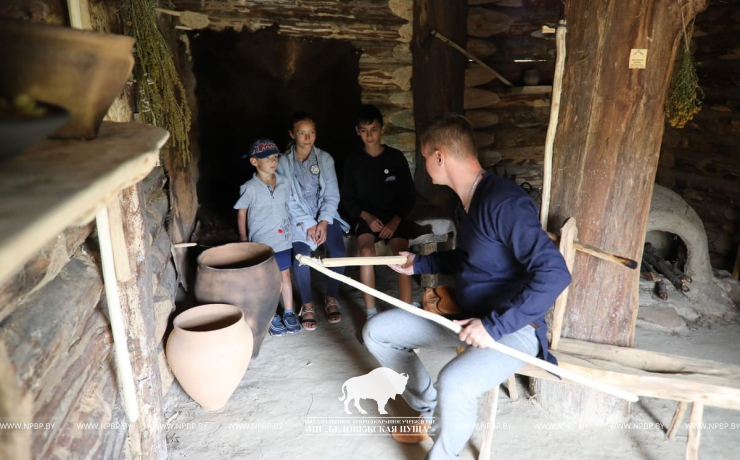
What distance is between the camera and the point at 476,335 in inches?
86.8

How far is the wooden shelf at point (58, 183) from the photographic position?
0.66m

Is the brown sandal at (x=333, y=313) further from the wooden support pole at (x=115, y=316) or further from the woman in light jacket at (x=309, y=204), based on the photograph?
the wooden support pole at (x=115, y=316)

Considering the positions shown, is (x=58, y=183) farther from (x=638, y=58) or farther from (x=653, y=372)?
(x=653, y=372)

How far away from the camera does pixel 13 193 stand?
2.45ft

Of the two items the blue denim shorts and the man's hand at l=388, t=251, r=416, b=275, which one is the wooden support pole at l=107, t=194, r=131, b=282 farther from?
the blue denim shorts

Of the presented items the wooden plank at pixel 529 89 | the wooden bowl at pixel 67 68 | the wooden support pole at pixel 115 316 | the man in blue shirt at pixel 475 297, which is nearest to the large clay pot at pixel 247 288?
the man in blue shirt at pixel 475 297

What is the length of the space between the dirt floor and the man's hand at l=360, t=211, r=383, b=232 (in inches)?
36.2

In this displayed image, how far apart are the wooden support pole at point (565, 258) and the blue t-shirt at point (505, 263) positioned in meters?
0.31

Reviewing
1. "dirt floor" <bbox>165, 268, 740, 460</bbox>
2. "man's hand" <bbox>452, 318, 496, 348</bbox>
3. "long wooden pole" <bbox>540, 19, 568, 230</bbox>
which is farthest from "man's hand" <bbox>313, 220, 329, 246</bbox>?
"man's hand" <bbox>452, 318, 496, 348</bbox>

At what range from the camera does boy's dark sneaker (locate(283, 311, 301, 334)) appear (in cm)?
392

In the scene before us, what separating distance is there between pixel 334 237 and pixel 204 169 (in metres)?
1.68

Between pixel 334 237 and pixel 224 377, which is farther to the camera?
pixel 334 237

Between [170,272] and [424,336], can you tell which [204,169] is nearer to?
[170,272]

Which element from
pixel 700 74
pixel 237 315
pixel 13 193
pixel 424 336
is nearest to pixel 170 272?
pixel 237 315
